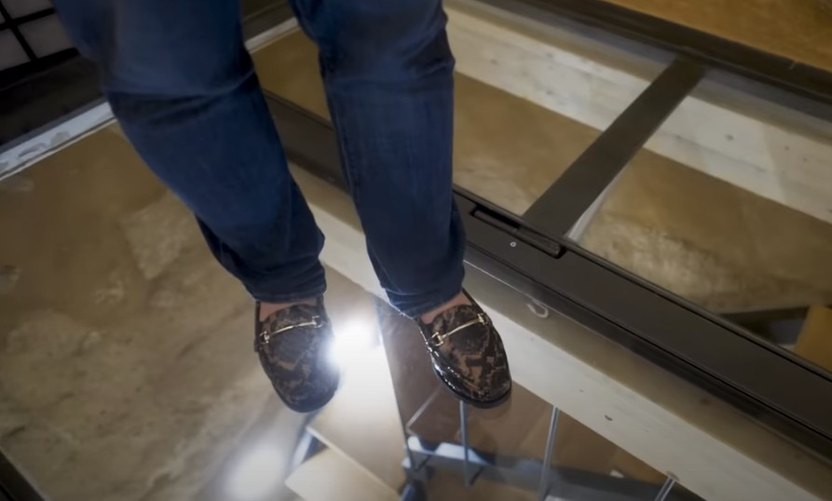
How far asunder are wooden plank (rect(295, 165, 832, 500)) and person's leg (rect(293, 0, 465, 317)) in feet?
0.83

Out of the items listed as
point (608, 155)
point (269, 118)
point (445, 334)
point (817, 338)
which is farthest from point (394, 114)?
point (817, 338)

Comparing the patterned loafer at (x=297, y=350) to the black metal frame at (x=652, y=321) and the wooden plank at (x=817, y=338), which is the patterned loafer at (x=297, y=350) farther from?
the wooden plank at (x=817, y=338)

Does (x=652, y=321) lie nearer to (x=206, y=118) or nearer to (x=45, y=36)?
(x=206, y=118)

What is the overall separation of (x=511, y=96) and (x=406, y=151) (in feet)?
3.57

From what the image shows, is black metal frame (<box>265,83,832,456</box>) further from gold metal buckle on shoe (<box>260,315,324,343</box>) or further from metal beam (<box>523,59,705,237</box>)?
gold metal buckle on shoe (<box>260,315,324,343</box>)

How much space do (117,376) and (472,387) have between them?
1.00 metres

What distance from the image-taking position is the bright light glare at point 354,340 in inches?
64.9

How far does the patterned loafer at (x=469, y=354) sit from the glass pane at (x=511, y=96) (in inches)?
29.0

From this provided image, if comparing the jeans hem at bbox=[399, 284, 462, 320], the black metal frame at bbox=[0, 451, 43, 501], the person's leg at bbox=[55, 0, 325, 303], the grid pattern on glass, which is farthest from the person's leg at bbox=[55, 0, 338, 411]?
the grid pattern on glass

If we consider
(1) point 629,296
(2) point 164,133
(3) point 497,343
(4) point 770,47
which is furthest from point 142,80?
(4) point 770,47

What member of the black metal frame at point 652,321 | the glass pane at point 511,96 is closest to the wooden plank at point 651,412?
the black metal frame at point 652,321

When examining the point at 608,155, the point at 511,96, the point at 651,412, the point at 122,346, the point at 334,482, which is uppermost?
the point at 608,155

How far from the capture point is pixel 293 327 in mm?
847

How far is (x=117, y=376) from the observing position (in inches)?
58.2
